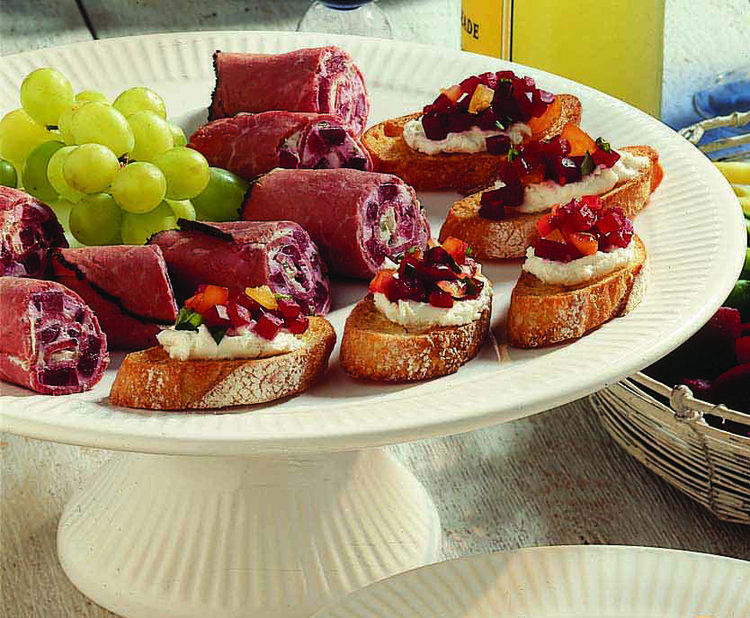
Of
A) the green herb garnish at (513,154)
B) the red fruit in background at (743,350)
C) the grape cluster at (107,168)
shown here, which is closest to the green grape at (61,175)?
the grape cluster at (107,168)

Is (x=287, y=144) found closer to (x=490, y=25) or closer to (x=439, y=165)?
(x=439, y=165)

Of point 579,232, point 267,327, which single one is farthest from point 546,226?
point 267,327

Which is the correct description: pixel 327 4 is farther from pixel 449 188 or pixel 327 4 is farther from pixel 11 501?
pixel 11 501

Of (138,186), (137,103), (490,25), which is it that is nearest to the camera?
(138,186)

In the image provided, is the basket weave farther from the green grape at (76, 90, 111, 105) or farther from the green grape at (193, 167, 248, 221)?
the green grape at (76, 90, 111, 105)

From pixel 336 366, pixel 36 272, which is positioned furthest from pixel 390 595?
Answer: pixel 36 272

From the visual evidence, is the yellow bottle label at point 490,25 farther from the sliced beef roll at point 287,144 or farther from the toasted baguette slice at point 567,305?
the toasted baguette slice at point 567,305
